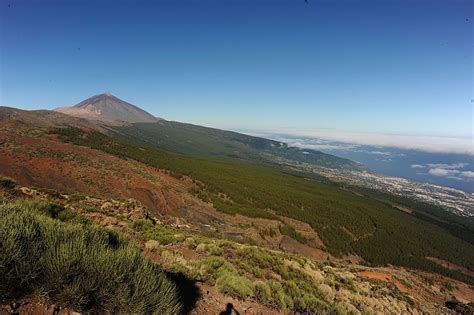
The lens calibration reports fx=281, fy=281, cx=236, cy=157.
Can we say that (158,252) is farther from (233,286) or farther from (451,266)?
(451,266)

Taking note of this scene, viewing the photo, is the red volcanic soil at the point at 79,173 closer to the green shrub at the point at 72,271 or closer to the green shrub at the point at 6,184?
the green shrub at the point at 6,184

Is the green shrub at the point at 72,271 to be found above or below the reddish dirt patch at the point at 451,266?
above

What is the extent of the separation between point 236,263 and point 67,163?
3018cm

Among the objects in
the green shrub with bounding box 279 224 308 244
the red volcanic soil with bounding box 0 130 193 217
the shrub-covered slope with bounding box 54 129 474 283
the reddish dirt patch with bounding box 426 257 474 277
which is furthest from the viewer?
the reddish dirt patch with bounding box 426 257 474 277

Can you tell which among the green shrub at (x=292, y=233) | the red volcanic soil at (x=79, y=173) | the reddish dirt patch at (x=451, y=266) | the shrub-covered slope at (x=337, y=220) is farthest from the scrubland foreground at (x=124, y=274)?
the reddish dirt patch at (x=451, y=266)

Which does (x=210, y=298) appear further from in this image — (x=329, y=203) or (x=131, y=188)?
(x=329, y=203)

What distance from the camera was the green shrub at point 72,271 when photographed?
4.32 metres

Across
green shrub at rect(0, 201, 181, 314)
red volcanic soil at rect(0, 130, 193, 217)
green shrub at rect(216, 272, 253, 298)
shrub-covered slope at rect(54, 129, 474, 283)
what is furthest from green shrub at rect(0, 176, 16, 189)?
shrub-covered slope at rect(54, 129, 474, 283)

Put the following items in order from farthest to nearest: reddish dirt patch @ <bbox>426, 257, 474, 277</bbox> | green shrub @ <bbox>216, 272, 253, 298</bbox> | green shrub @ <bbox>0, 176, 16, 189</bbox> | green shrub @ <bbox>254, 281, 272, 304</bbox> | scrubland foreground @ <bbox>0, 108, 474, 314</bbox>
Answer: reddish dirt patch @ <bbox>426, 257, 474, 277</bbox> → green shrub @ <bbox>0, 176, 16, 189</bbox> → green shrub @ <bbox>254, 281, 272, 304</bbox> → green shrub @ <bbox>216, 272, 253, 298</bbox> → scrubland foreground @ <bbox>0, 108, 474, 314</bbox>

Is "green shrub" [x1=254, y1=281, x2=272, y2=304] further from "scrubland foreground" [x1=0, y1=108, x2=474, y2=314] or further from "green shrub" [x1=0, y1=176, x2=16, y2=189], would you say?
"green shrub" [x1=0, y1=176, x2=16, y2=189]

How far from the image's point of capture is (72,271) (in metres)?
4.67

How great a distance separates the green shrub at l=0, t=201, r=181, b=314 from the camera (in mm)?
4316

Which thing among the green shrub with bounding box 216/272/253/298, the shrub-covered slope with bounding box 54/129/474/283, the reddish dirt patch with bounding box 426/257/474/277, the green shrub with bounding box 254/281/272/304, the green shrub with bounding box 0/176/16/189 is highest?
the green shrub with bounding box 0/176/16/189

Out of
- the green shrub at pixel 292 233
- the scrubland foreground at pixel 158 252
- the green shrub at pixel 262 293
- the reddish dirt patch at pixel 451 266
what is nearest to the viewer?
the scrubland foreground at pixel 158 252
